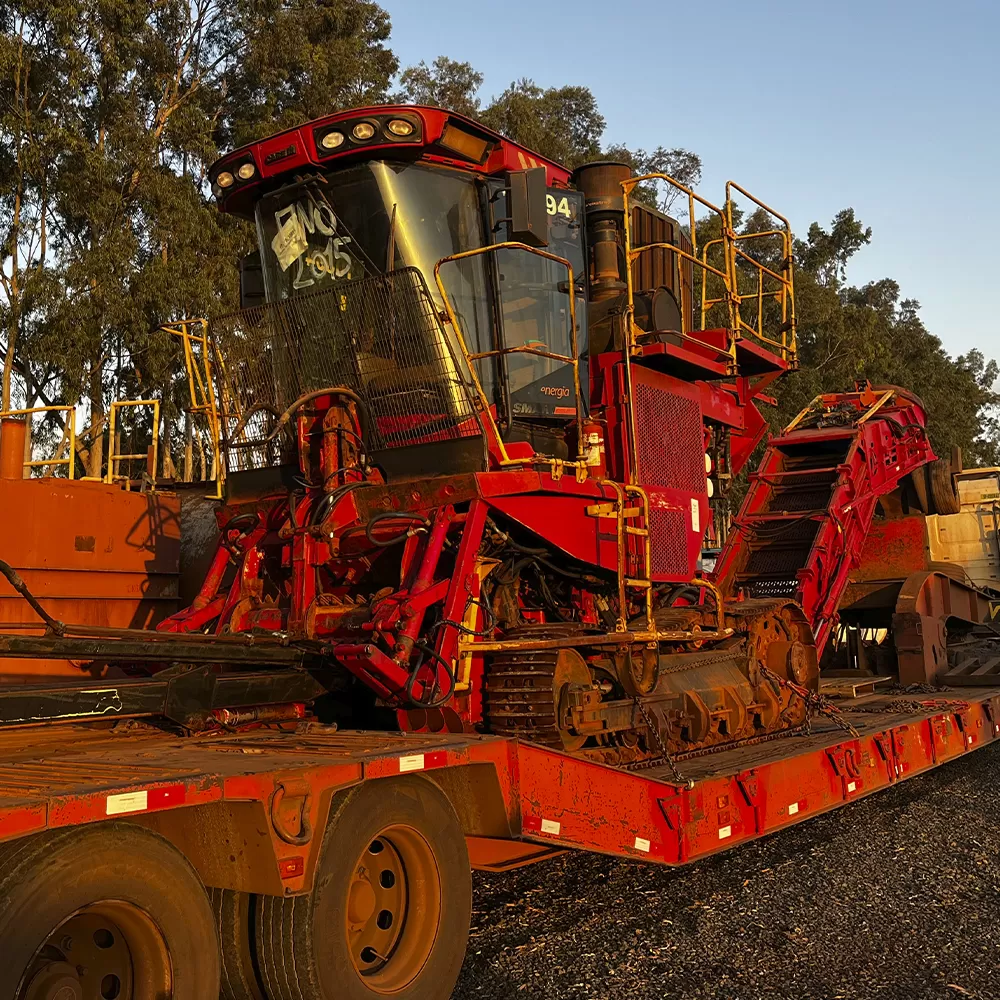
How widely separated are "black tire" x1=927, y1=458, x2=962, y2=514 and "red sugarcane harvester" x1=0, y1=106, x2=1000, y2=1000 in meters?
3.20

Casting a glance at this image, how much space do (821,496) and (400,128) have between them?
6.22 metres

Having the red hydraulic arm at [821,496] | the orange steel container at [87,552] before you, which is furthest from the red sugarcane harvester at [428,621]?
the orange steel container at [87,552]

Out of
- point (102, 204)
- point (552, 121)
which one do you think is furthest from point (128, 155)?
point (552, 121)

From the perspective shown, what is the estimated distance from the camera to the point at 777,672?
9055 mm

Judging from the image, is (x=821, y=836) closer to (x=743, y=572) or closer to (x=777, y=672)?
(x=777, y=672)

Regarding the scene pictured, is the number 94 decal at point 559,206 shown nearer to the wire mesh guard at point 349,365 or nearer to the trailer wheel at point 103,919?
the wire mesh guard at point 349,365

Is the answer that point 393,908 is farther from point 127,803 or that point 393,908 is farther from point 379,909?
point 127,803

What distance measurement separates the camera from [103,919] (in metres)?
3.33

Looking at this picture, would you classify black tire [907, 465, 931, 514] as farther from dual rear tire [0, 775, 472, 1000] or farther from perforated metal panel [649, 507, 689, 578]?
dual rear tire [0, 775, 472, 1000]

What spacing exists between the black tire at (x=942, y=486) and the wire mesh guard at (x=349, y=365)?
7314 mm

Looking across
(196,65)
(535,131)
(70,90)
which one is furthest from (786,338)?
(535,131)

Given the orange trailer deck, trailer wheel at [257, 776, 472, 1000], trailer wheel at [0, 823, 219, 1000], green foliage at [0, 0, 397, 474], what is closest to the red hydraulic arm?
the orange trailer deck

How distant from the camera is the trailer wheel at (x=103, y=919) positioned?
300cm

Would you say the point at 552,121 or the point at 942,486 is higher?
the point at 552,121
